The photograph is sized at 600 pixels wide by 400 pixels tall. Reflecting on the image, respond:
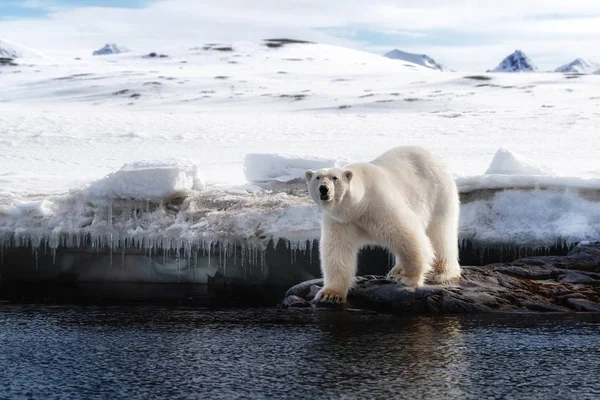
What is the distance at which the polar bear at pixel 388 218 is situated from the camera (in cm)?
761

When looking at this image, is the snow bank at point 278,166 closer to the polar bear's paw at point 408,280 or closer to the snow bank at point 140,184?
the snow bank at point 140,184

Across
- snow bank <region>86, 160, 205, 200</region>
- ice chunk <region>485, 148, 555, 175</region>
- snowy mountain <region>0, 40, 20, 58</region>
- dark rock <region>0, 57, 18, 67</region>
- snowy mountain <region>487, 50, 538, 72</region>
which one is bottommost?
snow bank <region>86, 160, 205, 200</region>

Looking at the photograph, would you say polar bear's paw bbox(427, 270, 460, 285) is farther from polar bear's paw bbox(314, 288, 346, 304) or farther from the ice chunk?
the ice chunk

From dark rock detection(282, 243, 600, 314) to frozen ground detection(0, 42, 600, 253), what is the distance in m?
1.41

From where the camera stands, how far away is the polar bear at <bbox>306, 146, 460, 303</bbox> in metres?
7.61

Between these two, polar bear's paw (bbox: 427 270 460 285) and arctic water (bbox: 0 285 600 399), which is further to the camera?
polar bear's paw (bbox: 427 270 460 285)

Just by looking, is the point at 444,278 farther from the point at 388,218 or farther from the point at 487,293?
the point at 388,218

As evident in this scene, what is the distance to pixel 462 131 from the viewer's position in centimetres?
2173

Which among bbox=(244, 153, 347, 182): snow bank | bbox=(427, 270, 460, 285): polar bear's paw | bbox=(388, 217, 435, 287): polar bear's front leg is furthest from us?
bbox=(244, 153, 347, 182): snow bank

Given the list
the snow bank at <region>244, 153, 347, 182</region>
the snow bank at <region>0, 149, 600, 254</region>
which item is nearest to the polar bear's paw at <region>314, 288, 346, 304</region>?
the snow bank at <region>0, 149, 600, 254</region>

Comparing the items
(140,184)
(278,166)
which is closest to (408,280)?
(140,184)

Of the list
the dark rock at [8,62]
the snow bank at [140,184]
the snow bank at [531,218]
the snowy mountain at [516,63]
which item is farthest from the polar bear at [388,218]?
the snowy mountain at [516,63]

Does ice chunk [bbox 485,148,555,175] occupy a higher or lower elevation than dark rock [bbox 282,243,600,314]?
higher

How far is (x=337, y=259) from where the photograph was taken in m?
7.90
